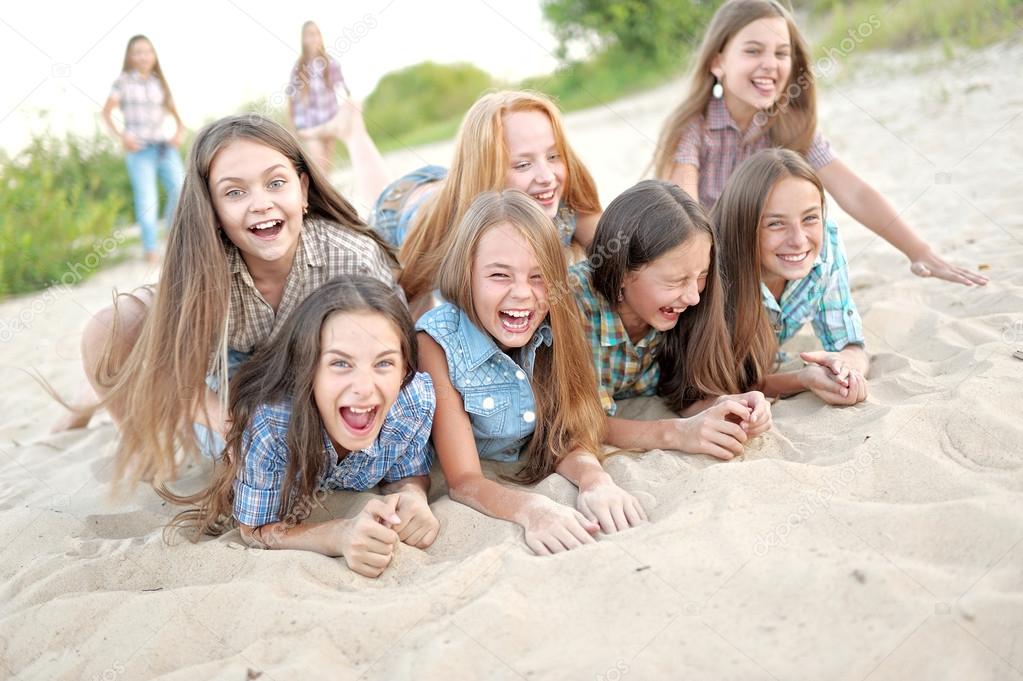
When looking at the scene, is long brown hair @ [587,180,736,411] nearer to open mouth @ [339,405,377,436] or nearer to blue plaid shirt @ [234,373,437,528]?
blue plaid shirt @ [234,373,437,528]

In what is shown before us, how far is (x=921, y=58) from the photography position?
812 centimetres

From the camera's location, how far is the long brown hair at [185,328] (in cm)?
270

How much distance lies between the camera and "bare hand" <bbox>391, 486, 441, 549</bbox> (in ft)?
7.70

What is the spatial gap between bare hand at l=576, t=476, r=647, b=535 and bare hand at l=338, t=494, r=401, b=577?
0.50 meters

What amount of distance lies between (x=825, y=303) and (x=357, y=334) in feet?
5.56

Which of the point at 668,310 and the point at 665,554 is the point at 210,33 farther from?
the point at 665,554

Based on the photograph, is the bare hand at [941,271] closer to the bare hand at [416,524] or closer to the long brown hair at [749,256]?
the long brown hair at [749,256]

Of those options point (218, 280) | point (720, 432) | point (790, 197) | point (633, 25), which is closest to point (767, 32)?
point (790, 197)

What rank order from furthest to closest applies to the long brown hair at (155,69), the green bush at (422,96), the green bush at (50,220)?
the green bush at (422,96) → the long brown hair at (155,69) → the green bush at (50,220)

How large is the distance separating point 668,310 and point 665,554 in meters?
1.03

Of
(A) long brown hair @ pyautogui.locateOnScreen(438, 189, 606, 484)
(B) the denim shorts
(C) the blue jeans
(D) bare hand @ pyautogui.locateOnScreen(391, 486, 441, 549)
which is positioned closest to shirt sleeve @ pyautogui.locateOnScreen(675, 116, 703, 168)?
(A) long brown hair @ pyautogui.locateOnScreen(438, 189, 606, 484)

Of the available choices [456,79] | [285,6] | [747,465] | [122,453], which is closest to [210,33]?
[285,6]

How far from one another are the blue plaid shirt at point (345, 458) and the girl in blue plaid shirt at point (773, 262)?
1.10 m

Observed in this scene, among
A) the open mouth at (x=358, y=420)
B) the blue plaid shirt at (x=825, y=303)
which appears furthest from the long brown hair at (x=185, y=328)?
the blue plaid shirt at (x=825, y=303)
